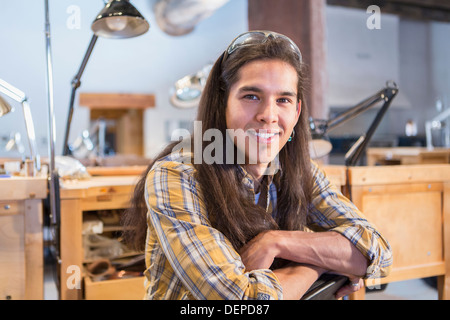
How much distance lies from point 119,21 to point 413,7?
8.86m

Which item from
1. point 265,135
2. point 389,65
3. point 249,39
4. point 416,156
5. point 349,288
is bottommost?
point 349,288

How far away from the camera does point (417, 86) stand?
9.67m

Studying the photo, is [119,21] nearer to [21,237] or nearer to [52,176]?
[52,176]

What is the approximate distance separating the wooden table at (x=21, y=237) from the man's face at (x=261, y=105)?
85 cm

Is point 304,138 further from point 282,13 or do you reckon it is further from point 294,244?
point 282,13

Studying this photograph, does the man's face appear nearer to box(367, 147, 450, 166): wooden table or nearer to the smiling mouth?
the smiling mouth

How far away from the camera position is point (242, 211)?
1087 millimetres

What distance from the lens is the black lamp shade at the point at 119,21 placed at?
1643 millimetres

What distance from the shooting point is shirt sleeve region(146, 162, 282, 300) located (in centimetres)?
91

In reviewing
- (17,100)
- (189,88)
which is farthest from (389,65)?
(17,100)

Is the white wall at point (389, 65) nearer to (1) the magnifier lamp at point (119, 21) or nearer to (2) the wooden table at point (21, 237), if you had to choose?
(1) the magnifier lamp at point (119, 21)

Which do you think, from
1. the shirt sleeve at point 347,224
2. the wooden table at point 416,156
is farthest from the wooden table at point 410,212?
the wooden table at point 416,156
